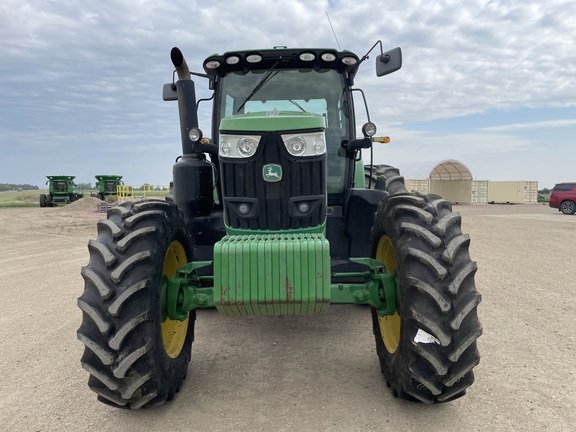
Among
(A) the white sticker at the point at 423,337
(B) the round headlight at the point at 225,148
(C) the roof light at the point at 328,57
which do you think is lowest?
(A) the white sticker at the point at 423,337

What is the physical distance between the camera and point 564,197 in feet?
69.6

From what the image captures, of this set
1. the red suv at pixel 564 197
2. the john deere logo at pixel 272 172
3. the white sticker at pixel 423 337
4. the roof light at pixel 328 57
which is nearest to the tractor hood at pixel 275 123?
the john deere logo at pixel 272 172

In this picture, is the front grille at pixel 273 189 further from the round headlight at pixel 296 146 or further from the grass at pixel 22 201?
the grass at pixel 22 201

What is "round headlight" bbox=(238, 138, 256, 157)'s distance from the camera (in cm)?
313

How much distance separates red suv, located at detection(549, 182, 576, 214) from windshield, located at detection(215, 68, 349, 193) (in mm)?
21503

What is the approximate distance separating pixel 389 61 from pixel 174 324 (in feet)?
9.98

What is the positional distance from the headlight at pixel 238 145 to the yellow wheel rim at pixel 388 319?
1253 mm

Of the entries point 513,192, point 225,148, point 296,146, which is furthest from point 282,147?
point 513,192

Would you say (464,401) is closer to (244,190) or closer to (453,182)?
(244,190)

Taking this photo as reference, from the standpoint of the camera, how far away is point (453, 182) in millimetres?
32875

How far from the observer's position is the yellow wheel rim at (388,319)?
3254 mm

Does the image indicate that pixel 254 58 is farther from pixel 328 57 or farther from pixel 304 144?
pixel 304 144

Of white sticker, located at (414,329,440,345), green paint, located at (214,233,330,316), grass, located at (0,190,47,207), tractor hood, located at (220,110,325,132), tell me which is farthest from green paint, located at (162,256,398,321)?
grass, located at (0,190,47,207)

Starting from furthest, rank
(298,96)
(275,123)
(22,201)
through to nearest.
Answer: (22,201) → (298,96) → (275,123)
